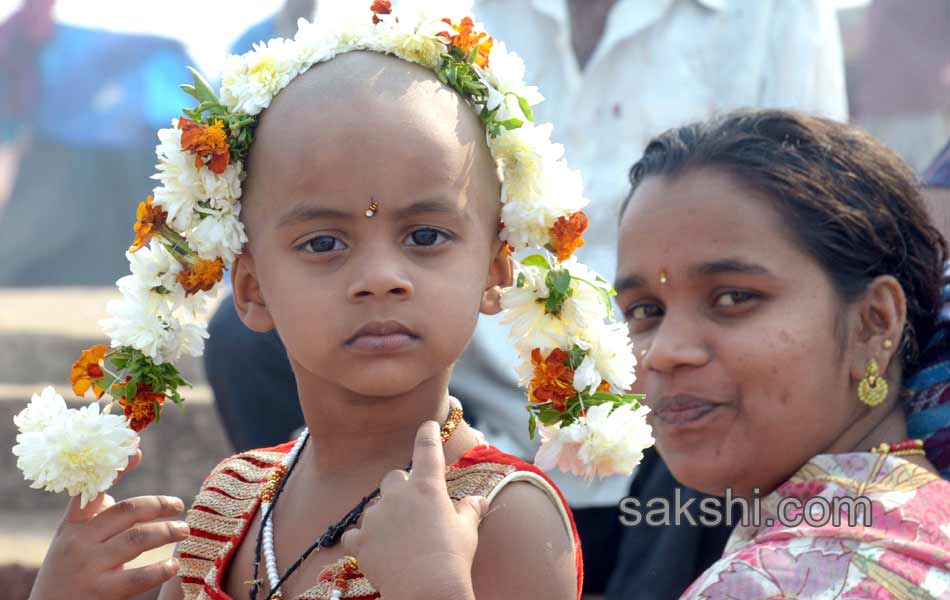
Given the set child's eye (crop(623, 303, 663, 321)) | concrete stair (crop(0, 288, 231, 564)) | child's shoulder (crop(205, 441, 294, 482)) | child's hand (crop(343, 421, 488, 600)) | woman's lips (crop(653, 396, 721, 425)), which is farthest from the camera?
concrete stair (crop(0, 288, 231, 564))

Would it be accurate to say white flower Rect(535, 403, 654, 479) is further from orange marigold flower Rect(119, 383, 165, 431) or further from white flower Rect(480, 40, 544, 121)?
orange marigold flower Rect(119, 383, 165, 431)

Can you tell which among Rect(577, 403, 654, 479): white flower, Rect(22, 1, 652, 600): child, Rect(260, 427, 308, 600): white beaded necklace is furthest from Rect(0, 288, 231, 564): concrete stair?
Rect(577, 403, 654, 479): white flower

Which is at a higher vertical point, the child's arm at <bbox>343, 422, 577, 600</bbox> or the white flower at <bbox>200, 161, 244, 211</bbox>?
the white flower at <bbox>200, 161, 244, 211</bbox>

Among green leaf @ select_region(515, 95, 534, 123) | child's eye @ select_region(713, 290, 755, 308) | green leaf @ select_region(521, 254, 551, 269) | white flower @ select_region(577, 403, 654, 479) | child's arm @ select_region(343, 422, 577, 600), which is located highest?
green leaf @ select_region(515, 95, 534, 123)

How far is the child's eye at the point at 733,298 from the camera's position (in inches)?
119

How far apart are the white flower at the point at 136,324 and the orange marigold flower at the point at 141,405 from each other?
82 mm

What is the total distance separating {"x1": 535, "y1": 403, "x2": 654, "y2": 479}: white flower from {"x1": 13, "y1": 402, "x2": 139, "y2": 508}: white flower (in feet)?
2.95

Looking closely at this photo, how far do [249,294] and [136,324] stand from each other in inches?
11.0

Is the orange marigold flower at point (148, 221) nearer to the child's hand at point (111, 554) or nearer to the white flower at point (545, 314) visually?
the child's hand at point (111, 554)

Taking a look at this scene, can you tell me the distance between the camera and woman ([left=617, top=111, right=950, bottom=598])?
9.75ft

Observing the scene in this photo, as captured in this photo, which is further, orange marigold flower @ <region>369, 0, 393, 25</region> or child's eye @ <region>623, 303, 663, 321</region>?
child's eye @ <region>623, 303, 663, 321</region>

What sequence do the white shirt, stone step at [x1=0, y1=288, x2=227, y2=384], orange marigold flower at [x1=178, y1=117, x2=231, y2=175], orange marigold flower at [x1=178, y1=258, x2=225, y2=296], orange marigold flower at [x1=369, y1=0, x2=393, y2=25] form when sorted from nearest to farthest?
orange marigold flower at [x1=178, y1=117, x2=231, y2=175], orange marigold flower at [x1=369, y1=0, x2=393, y2=25], orange marigold flower at [x1=178, y1=258, x2=225, y2=296], the white shirt, stone step at [x1=0, y1=288, x2=227, y2=384]

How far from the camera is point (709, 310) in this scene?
3061mm

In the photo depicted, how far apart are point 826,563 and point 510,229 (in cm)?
98
